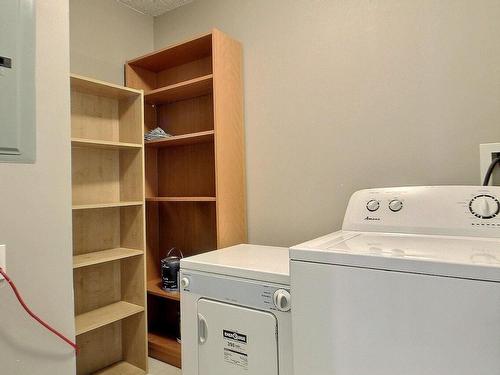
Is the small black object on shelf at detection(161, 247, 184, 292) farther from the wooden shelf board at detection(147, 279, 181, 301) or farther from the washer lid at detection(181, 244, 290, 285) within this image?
the washer lid at detection(181, 244, 290, 285)

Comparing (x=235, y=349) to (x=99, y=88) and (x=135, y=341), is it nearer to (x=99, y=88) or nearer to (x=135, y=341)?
(x=135, y=341)

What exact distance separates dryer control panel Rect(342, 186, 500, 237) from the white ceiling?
6.52 ft

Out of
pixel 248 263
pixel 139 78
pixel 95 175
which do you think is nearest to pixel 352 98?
pixel 248 263

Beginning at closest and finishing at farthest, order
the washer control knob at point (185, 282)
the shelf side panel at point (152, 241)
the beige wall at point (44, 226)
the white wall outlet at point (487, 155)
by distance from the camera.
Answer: the beige wall at point (44, 226)
the white wall outlet at point (487, 155)
the washer control knob at point (185, 282)
the shelf side panel at point (152, 241)

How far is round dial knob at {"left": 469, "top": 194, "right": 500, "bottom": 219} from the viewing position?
3.77 feet

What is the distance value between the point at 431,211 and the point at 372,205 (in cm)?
23

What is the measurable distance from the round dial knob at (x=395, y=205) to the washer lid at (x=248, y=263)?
1.63 feet

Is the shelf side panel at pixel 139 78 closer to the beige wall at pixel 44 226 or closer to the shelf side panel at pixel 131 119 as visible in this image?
the shelf side panel at pixel 131 119

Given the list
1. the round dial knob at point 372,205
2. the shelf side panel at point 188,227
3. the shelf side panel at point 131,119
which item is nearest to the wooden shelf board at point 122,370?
the shelf side panel at point 188,227

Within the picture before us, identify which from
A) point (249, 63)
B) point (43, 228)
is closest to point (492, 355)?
point (43, 228)

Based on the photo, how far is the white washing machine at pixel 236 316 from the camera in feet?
3.98

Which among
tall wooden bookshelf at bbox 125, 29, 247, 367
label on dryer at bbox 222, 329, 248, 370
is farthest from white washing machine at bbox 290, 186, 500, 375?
tall wooden bookshelf at bbox 125, 29, 247, 367

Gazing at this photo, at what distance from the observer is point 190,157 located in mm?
2391

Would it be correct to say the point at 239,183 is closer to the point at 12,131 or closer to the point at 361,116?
the point at 361,116
